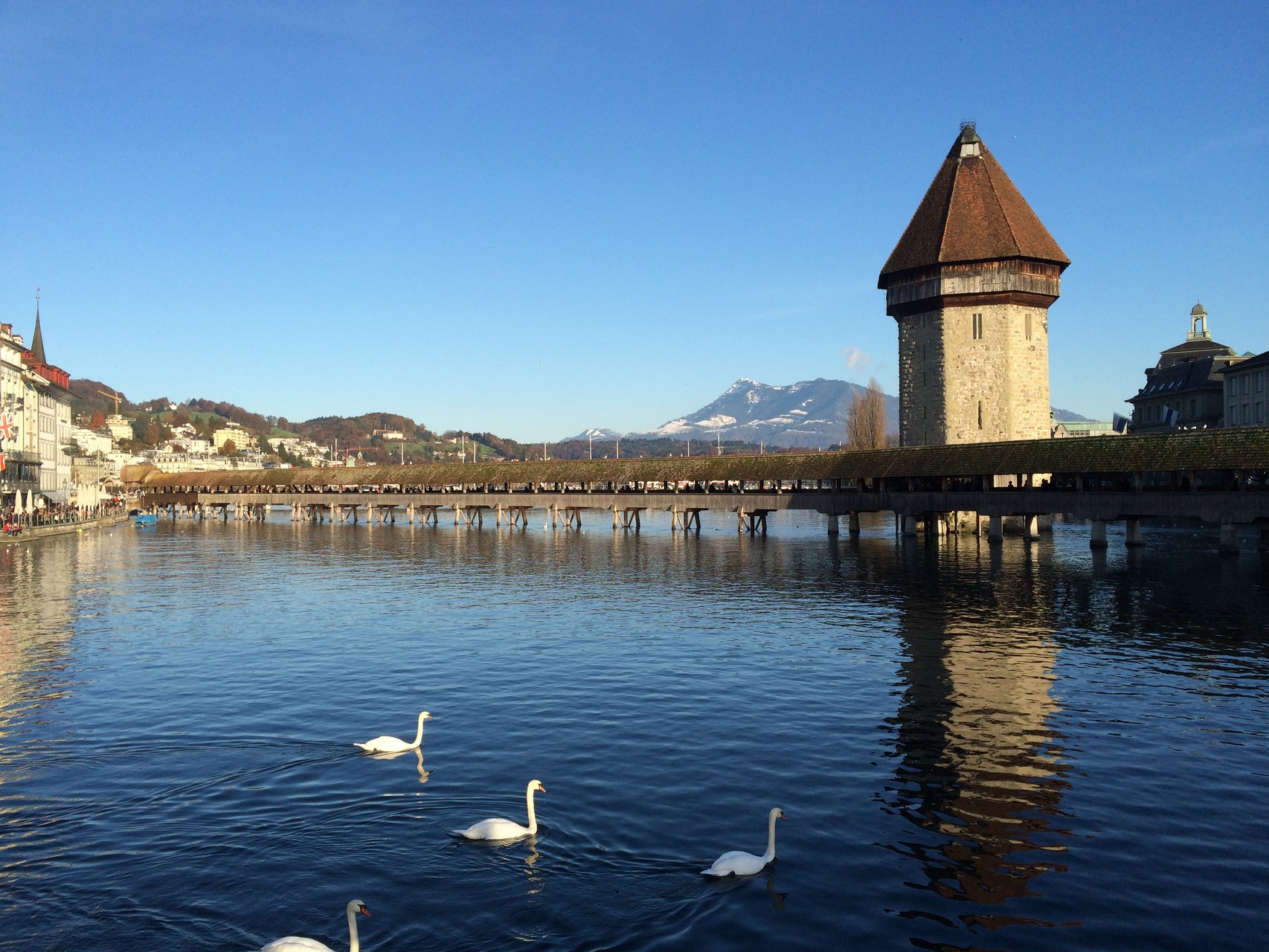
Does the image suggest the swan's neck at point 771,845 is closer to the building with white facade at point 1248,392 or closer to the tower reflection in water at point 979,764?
the tower reflection in water at point 979,764

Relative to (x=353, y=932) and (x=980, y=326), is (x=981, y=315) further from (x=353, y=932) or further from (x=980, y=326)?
(x=353, y=932)

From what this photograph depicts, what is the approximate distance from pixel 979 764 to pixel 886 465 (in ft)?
135

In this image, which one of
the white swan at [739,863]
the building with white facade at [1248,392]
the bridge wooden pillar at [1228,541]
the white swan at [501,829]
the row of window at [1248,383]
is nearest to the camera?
the white swan at [739,863]

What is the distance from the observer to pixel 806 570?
40719mm

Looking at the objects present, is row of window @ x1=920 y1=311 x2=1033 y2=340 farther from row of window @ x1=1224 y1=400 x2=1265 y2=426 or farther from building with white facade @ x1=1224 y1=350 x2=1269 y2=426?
row of window @ x1=1224 y1=400 x2=1265 y2=426

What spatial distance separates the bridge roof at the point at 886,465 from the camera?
1558 inches

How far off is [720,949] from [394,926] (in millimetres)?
3027

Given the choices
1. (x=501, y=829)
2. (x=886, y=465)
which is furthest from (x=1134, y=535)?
(x=501, y=829)

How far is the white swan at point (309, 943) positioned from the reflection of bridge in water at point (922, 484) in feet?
130

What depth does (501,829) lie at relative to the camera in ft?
34.8

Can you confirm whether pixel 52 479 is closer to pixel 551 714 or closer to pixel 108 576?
pixel 108 576

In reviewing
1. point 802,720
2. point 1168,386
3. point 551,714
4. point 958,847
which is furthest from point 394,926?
point 1168,386

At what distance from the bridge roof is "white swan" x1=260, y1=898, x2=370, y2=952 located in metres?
39.5

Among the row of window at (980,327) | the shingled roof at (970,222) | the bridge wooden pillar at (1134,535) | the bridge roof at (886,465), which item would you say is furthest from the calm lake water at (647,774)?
the shingled roof at (970,222)
